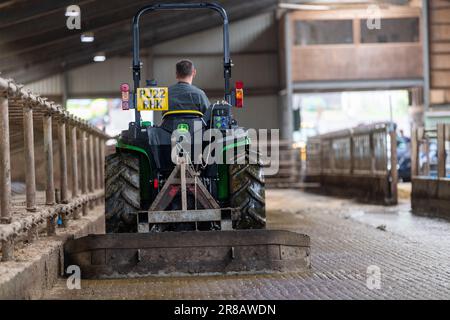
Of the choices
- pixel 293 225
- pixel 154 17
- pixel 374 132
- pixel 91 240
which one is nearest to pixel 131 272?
pixel 91 240

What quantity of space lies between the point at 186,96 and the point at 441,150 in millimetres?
6880

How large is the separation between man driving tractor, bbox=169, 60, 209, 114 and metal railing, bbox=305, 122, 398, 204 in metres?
9.82

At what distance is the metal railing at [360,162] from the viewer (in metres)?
17.7

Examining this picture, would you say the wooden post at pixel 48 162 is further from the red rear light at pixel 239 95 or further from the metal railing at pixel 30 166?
the red rear light at pixel 239 95

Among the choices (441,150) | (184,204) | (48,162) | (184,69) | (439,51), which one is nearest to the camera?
(184,204)

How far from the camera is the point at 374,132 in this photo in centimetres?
1902

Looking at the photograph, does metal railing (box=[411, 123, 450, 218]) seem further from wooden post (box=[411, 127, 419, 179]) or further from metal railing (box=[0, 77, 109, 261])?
metal railing (box=[0, 77, 109, 261])

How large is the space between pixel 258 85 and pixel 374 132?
16626mm

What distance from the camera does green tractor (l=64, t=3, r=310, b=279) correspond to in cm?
724

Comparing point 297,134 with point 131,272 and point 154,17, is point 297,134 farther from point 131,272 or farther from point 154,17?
point 131,272

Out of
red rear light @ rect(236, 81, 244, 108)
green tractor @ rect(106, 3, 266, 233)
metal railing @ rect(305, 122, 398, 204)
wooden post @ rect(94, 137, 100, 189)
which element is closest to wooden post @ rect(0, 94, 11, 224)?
green tractor @ rect(106, 3, 266, 233)

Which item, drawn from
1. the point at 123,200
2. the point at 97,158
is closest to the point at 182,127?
the point at 123,200

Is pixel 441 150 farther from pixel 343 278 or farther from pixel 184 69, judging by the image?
pixel 343 278

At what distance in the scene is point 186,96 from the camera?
8.09m
